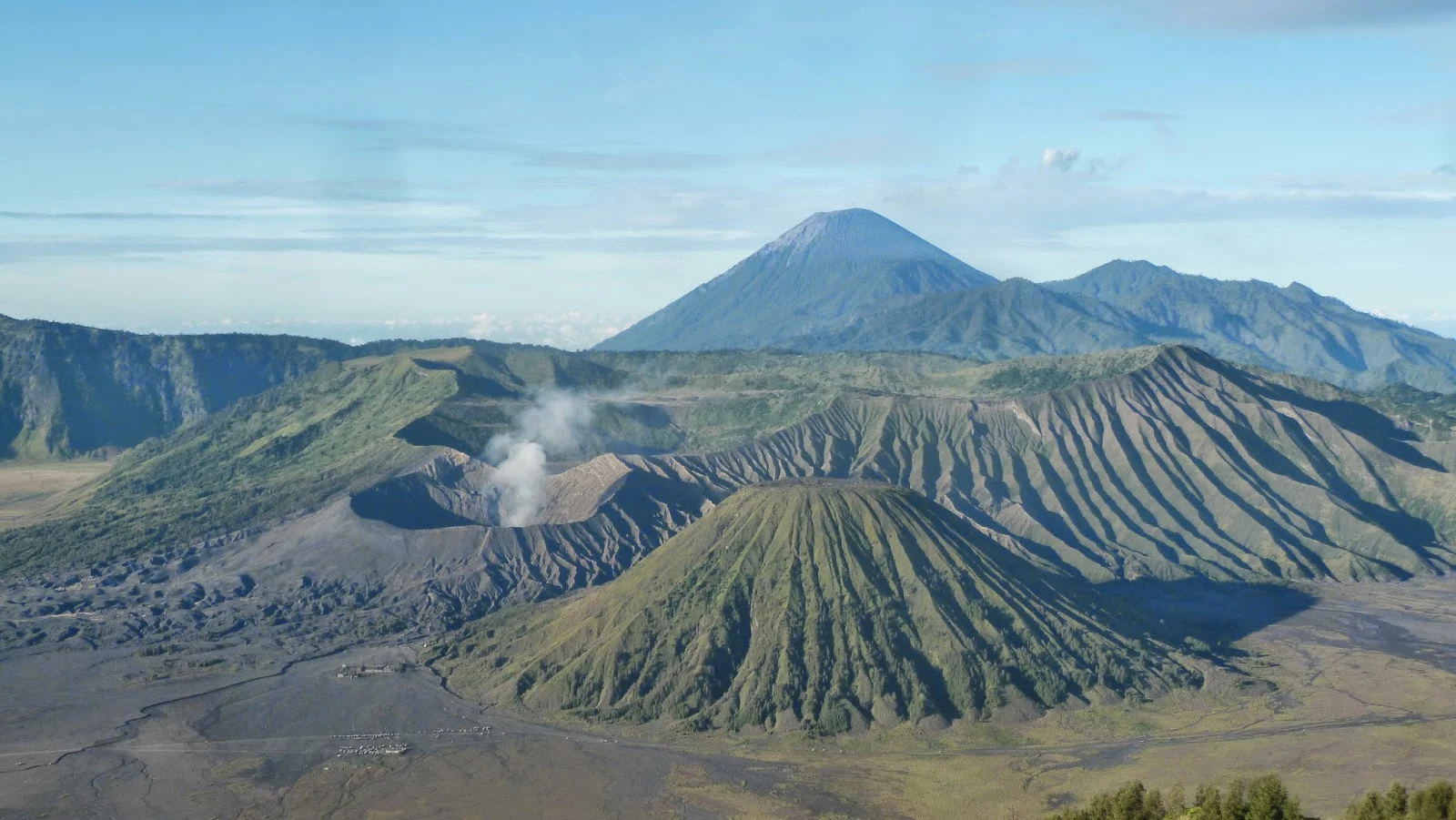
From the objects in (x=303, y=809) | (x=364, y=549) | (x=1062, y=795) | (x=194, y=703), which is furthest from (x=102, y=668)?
(x=1062, y=795)

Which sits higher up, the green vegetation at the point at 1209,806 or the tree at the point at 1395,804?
the tree at the point at 1395,804

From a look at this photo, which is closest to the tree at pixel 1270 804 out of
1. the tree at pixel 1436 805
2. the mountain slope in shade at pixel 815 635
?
the tree at pixel 1436 805

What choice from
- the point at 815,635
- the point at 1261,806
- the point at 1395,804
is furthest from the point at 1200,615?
the point at 1261,806

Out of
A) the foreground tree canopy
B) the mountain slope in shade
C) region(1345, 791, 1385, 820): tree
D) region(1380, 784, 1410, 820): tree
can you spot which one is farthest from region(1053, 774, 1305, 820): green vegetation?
the mountain slope in shade

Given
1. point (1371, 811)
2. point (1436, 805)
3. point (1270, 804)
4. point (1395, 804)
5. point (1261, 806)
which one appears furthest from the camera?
point (1270, 804)

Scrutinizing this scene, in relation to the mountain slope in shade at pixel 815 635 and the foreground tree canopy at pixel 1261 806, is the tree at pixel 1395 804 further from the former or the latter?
the mountain slope in shade at pixel 815 635

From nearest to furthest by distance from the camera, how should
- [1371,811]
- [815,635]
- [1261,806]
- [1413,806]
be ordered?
[1413,806] < [1371,811] < [1261,806] < [815,635]

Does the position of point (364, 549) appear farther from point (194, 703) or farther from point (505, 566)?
point (194, 703)

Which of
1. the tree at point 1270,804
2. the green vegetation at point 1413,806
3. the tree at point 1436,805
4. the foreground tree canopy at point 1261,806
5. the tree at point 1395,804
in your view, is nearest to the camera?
the tree at point 1436,805

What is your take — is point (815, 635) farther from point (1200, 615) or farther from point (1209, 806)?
point (1209, 806)
